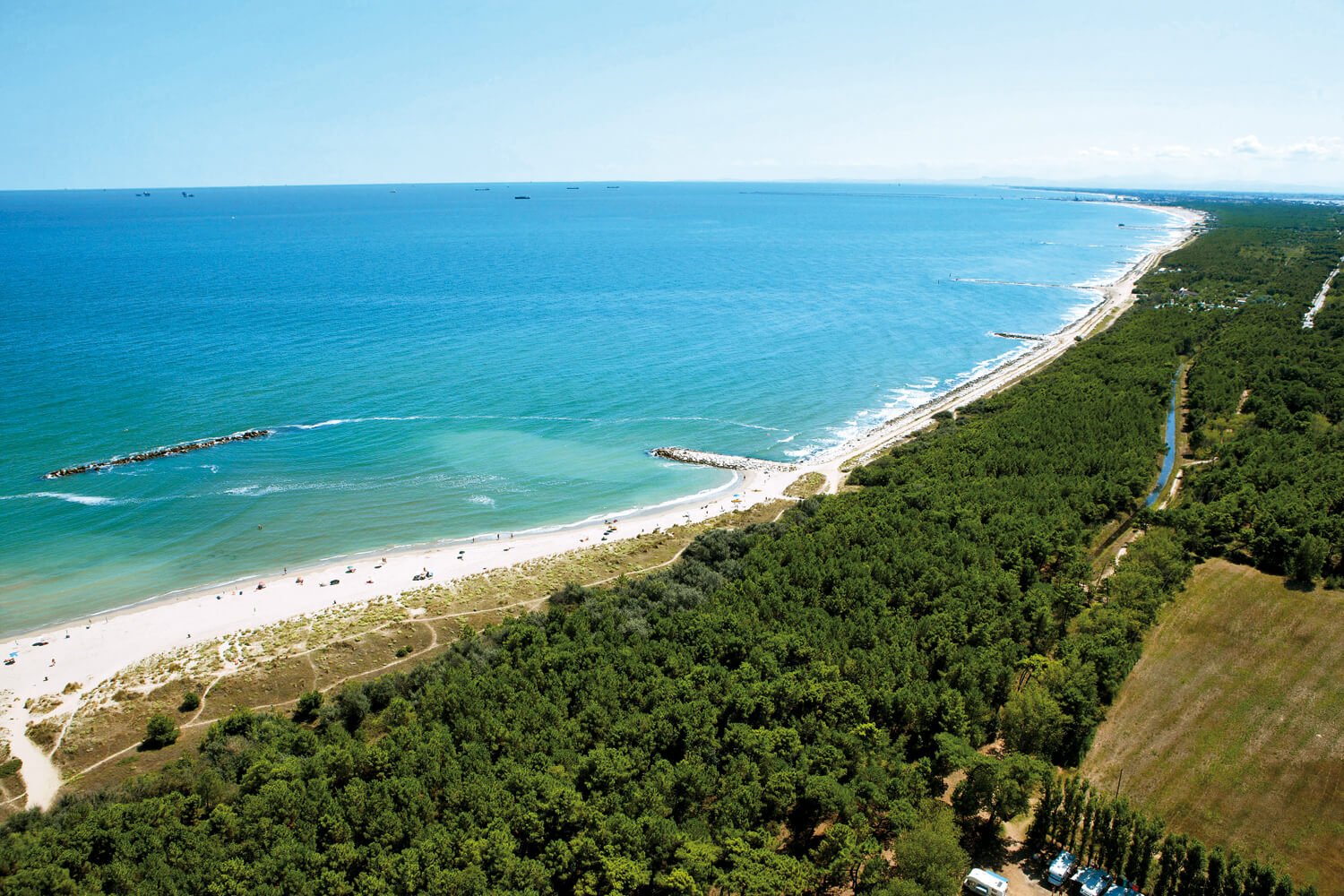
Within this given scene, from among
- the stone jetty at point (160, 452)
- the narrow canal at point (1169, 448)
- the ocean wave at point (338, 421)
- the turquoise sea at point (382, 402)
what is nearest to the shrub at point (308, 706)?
the turquoise sea at point (382, 402)

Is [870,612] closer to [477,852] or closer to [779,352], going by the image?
[477,852]

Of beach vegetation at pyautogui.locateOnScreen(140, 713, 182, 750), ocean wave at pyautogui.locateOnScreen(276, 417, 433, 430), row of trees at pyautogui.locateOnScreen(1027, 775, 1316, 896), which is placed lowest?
beach vegetation at pyautogui.locateOnScreen(140, 713, 182, 750)

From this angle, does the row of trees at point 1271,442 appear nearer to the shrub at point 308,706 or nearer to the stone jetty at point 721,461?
the stone jetty at point 721,461

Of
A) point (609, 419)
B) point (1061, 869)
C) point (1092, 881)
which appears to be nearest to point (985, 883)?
point (1061, 869)

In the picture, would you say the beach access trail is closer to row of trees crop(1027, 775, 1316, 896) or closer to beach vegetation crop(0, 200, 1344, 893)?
beach vegetation crop(0, 200, 1344, 893)

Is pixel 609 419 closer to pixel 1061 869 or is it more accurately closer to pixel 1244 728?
pixel 1244 728

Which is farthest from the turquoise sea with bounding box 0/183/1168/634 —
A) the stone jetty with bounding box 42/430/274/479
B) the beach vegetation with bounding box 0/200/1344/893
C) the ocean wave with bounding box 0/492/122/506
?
the beach vegetation with bounding box 0/200/1344/893
